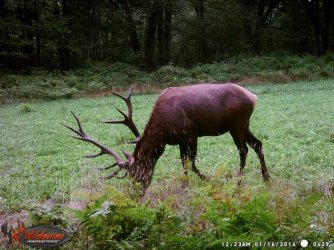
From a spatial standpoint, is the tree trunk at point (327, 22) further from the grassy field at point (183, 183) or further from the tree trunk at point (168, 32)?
the grassy field at point (183, 183)

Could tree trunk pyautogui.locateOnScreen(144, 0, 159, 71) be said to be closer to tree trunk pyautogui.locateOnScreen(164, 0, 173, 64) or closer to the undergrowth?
tree trunk pyautogui.locateOnScreen(164, 0, 173, 64)

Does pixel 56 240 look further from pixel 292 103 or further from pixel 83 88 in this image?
pixel 83 88

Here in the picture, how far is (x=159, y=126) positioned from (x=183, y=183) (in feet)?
3.35

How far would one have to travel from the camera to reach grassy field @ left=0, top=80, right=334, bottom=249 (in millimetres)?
3439

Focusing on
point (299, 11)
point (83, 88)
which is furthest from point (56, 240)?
point (299, 11)

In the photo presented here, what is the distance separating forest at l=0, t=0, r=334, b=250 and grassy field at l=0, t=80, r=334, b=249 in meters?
0.02

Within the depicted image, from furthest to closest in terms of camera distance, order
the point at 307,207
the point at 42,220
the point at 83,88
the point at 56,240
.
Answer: the point at 83,88, the point at 42,220, the point at 56,240, the point at 307,207

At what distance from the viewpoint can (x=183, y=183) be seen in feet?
20.0

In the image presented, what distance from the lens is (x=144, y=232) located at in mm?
3600

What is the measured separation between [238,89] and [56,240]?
437cm

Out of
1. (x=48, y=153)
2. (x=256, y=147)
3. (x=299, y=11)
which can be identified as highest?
(x=299, y=11)

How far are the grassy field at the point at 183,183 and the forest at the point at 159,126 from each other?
20 mm

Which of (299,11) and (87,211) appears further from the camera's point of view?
(299,11)

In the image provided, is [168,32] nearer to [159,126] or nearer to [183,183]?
[159,126]
